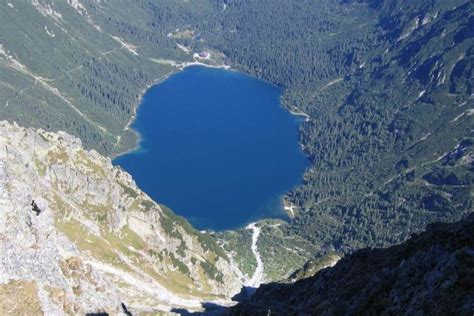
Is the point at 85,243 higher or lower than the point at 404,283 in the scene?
higher

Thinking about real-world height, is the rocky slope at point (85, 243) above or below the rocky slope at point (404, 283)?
above

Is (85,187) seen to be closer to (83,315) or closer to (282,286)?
(282,286)

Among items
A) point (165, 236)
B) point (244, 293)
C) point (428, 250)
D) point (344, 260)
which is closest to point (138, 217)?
point (165, 236)

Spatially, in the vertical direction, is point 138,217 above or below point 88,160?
below

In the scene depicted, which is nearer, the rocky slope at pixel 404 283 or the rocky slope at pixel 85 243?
the rocky slope at pixel 404 283

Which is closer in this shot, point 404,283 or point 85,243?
point 404,283
